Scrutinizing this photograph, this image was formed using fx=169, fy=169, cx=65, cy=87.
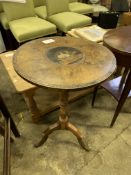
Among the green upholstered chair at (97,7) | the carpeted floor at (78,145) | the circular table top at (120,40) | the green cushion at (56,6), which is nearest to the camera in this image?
the circular table top at (120,40)

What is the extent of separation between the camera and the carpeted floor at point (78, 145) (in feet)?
3.92

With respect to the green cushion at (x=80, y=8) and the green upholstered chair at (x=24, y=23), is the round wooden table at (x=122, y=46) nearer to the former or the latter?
the green upholstered chair at (x=24, y=23)

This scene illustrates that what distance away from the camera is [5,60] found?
5.10ft

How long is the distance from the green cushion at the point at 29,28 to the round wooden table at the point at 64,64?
93 centimetres

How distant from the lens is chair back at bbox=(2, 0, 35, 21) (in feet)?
6.88

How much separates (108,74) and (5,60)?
41.3 inches

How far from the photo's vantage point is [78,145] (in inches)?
52.6

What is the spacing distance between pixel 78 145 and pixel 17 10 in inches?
72.9

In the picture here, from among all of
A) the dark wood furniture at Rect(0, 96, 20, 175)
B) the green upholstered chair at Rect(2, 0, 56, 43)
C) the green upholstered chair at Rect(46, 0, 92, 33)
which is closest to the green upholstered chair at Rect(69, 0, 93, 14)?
the green upholstered chair at Rect(46, 0, 92, 33)

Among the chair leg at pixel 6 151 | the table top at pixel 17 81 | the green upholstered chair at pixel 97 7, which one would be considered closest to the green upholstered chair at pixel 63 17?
the green upholstered chair at pixel 97 7

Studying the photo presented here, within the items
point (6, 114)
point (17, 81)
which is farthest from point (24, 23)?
point (6, 114)

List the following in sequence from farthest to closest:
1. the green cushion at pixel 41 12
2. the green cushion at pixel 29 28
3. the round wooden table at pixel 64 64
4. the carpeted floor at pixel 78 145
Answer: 1. the green cushion at pixel 41 12
2. the green cushion at pixel 29 28
3. the carpeted floor at pixel 78 145
4. the round wooden table at pixel 64 64

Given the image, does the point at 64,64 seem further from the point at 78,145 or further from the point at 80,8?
the point at 80,8

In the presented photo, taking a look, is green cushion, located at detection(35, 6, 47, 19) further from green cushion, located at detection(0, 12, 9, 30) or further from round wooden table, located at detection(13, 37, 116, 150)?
round wooden table, located at detection(13, 37, 116, 150)
